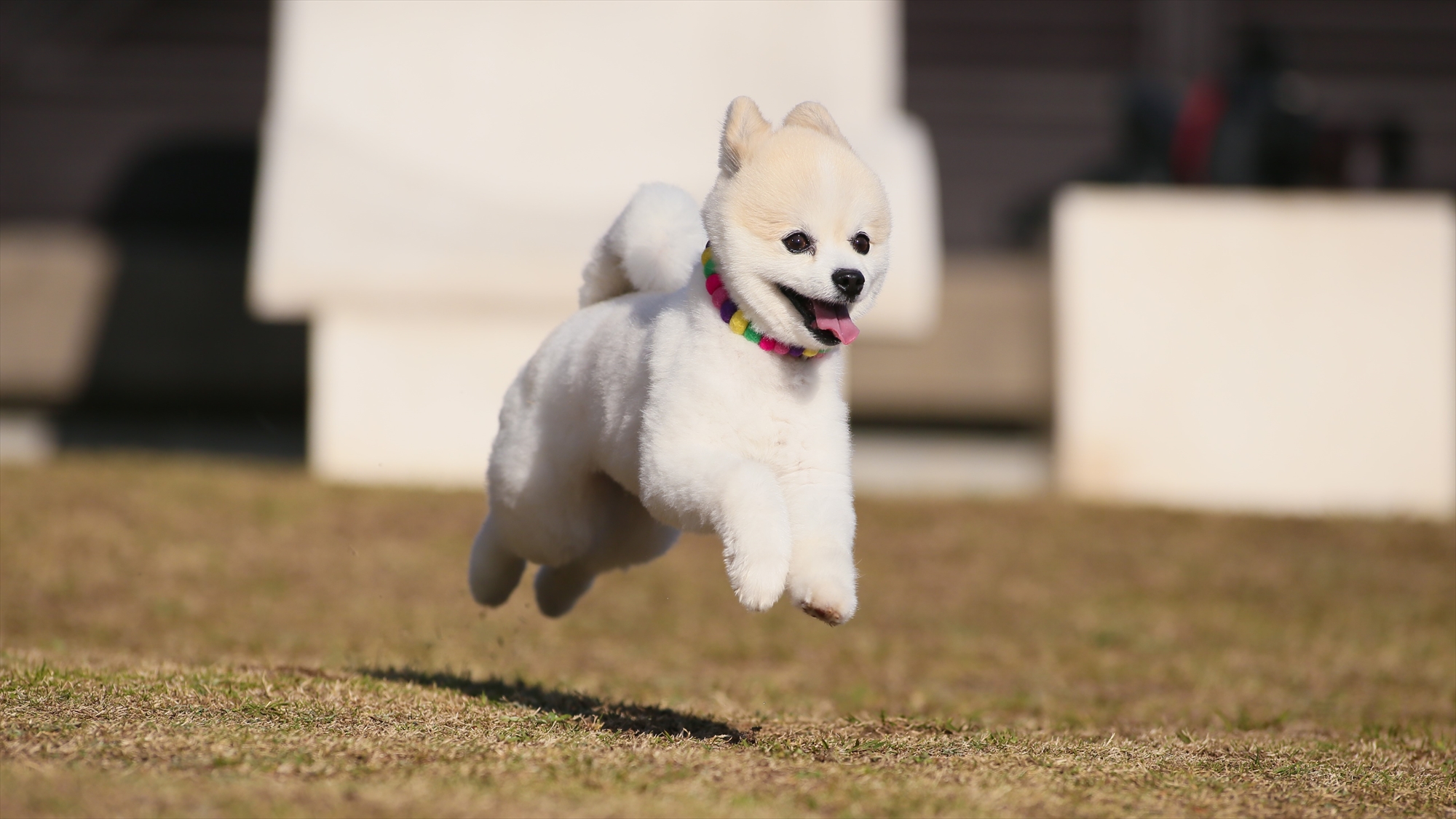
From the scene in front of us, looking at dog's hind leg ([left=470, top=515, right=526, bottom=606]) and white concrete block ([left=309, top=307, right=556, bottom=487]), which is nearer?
dog's hind leg ([left=470, top=515, right=526, bottom=606])

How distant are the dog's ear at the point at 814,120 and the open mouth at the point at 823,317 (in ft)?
1.48

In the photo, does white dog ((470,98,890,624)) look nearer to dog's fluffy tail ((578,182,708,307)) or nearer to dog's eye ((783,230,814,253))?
dog's eye ((783,230,814,253))

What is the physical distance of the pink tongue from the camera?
3.46m

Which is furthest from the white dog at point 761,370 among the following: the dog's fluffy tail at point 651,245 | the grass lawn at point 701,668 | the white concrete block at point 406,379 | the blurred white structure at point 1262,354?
the blurred white structure at point 1262,354

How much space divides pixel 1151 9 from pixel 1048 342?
150 inches

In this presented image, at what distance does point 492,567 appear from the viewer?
15.1ft

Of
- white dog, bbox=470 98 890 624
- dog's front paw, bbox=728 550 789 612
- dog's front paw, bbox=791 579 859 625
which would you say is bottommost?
dog's front paw, bbox=791 579 859 625

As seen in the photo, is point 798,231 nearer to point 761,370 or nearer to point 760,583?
point 761,370

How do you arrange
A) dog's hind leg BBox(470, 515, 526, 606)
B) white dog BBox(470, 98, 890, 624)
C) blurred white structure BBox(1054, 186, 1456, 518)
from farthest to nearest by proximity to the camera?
1. blurred white structure BBox(1054, 186, 1456, 518)
2. dog's hind leg BBox(470, 515, 526, 606)
3. white dog BBox(470, 98, 890, 624)

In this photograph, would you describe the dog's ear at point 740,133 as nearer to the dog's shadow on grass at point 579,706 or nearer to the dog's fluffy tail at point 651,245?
the dog's fluffy tail at point 651,245

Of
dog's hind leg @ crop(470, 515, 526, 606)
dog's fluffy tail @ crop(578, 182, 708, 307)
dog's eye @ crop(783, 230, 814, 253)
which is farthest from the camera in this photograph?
dog's hind leg @ crop(470, 515, 526, 606)

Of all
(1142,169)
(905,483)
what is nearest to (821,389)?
(905,483)

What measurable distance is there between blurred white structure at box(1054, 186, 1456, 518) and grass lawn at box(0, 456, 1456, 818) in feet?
2.97

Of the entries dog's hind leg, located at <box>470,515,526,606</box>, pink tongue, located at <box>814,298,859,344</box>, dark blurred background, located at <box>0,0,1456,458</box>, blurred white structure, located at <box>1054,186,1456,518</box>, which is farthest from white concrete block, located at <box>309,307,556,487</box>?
pink tongue, located at <box>814,298,859,344</box>
